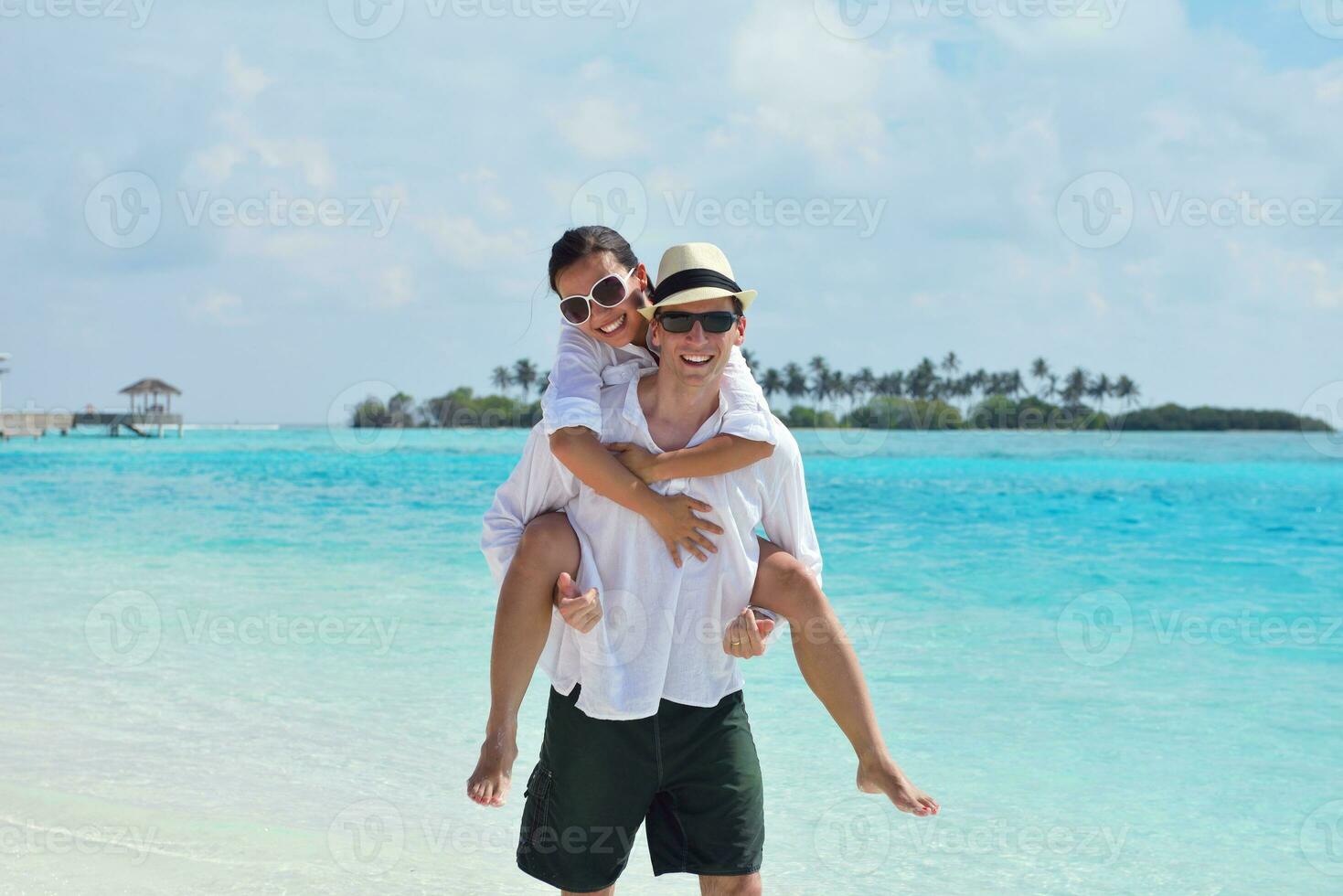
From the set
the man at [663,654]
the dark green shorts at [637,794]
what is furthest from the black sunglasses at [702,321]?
the dark green shorts at [637,794]

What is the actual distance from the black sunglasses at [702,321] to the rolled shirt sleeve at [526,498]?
1.20ft

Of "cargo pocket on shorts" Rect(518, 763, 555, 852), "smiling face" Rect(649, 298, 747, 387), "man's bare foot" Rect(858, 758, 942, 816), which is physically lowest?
"cargo pocket on shorts" Rect(518, 763, 555, 852)

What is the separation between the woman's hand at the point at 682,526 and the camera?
7.47ft

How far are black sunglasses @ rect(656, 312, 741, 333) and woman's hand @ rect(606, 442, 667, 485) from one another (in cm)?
27

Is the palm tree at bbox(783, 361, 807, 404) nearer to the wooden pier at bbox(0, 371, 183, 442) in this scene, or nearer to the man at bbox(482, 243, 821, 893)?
the wooden pier at bbox(0, 371, 183, 442)

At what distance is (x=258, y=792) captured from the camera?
182 inches

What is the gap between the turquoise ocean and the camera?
13.3ft

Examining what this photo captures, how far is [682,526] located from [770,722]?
3917 mm

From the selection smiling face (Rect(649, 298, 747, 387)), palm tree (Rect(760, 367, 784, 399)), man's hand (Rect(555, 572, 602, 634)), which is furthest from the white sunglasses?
palm tree (Rect(760, 367, 784, 399))

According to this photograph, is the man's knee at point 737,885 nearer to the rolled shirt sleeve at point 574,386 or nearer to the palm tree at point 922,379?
the rolled shirt sleeve at point 574,386

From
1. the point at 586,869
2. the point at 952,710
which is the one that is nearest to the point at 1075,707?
the point at 952,710

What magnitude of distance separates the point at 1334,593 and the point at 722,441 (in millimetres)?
11616

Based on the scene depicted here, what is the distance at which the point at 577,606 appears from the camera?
2.19 meters

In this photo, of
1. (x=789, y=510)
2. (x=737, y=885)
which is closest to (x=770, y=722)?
(x=737, y=885)
